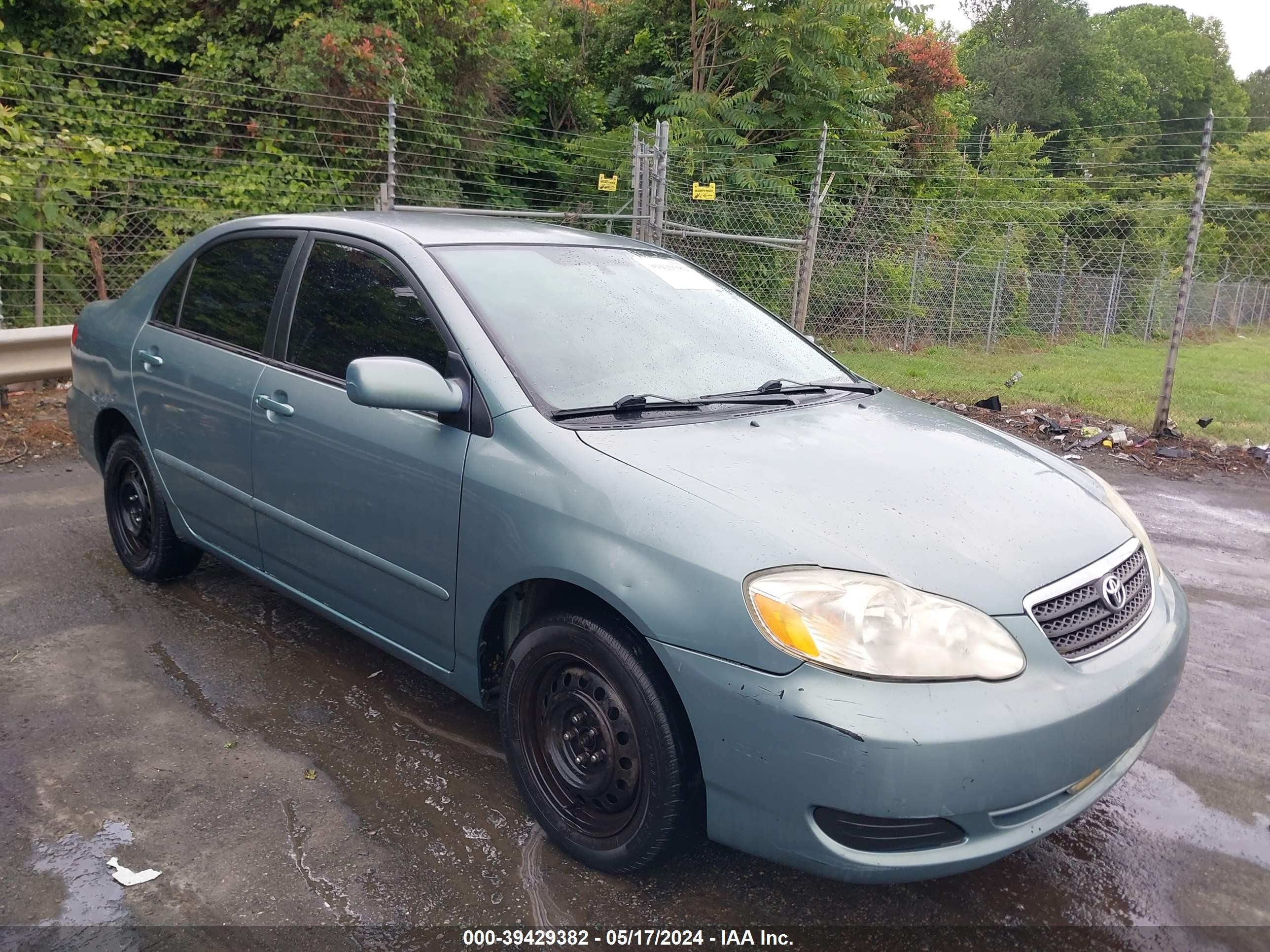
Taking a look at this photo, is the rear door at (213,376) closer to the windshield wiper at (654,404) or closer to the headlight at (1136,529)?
the windshield wiper at (654,404)

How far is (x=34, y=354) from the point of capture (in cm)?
722

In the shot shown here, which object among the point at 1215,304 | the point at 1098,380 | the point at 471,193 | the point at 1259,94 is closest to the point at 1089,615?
the point at 1098,380

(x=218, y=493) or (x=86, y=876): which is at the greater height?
(x=218, y=493)

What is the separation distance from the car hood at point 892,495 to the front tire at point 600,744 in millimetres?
398

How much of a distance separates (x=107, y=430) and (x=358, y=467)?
2221 mm

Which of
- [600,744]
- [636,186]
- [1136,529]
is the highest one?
[636,186]

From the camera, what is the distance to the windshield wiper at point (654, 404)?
278cm

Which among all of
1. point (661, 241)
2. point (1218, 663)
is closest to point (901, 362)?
point (661, 241)

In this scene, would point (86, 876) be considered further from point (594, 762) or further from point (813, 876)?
point (813, 876)

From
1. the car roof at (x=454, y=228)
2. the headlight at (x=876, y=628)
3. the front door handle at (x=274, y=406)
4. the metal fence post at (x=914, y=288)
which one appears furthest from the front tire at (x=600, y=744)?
the metal fence post at (x=914, y=288)

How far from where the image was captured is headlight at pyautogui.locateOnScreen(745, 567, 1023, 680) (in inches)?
83.9

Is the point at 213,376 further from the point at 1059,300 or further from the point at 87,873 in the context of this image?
the point at 1059,300

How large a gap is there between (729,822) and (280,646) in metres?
2.31

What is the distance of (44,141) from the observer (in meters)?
8.37
